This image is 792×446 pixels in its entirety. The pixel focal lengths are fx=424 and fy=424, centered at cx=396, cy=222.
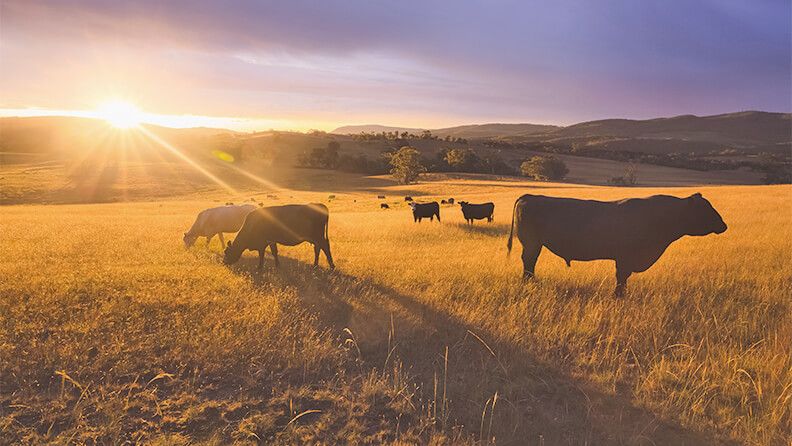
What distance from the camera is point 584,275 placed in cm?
873

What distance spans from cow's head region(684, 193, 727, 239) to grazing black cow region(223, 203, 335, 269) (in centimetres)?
735

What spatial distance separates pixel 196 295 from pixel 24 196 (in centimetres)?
5858

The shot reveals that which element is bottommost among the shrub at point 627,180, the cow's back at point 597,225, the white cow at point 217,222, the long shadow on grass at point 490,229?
the shrub at point 627,180

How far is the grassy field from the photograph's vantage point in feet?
12.5

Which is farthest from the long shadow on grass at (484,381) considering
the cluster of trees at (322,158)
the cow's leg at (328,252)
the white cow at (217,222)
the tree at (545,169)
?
the cluster of trees at (322,158)

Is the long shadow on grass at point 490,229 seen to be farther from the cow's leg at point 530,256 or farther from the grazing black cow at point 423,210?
the cow's leg at point 530,256

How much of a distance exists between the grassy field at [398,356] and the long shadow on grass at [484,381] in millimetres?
21

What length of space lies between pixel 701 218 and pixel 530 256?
2.84 metres

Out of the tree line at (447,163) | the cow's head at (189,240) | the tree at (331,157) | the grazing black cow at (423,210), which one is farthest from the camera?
the tree at (331,157)

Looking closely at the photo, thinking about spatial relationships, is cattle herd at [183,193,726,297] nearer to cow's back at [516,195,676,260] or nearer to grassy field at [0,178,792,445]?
cow's back at [516,195,676,260]

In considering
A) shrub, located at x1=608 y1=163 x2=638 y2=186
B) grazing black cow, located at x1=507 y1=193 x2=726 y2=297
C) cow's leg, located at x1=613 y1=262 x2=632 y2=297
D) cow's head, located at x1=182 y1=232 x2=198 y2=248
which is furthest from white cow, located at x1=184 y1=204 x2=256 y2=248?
shrub, located at x1=608 y1=163 x2=638 y2=186

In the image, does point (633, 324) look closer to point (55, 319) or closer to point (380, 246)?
point (55, 319)

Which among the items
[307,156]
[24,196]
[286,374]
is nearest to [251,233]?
[286,374]

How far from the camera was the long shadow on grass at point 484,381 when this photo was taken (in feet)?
12.3
